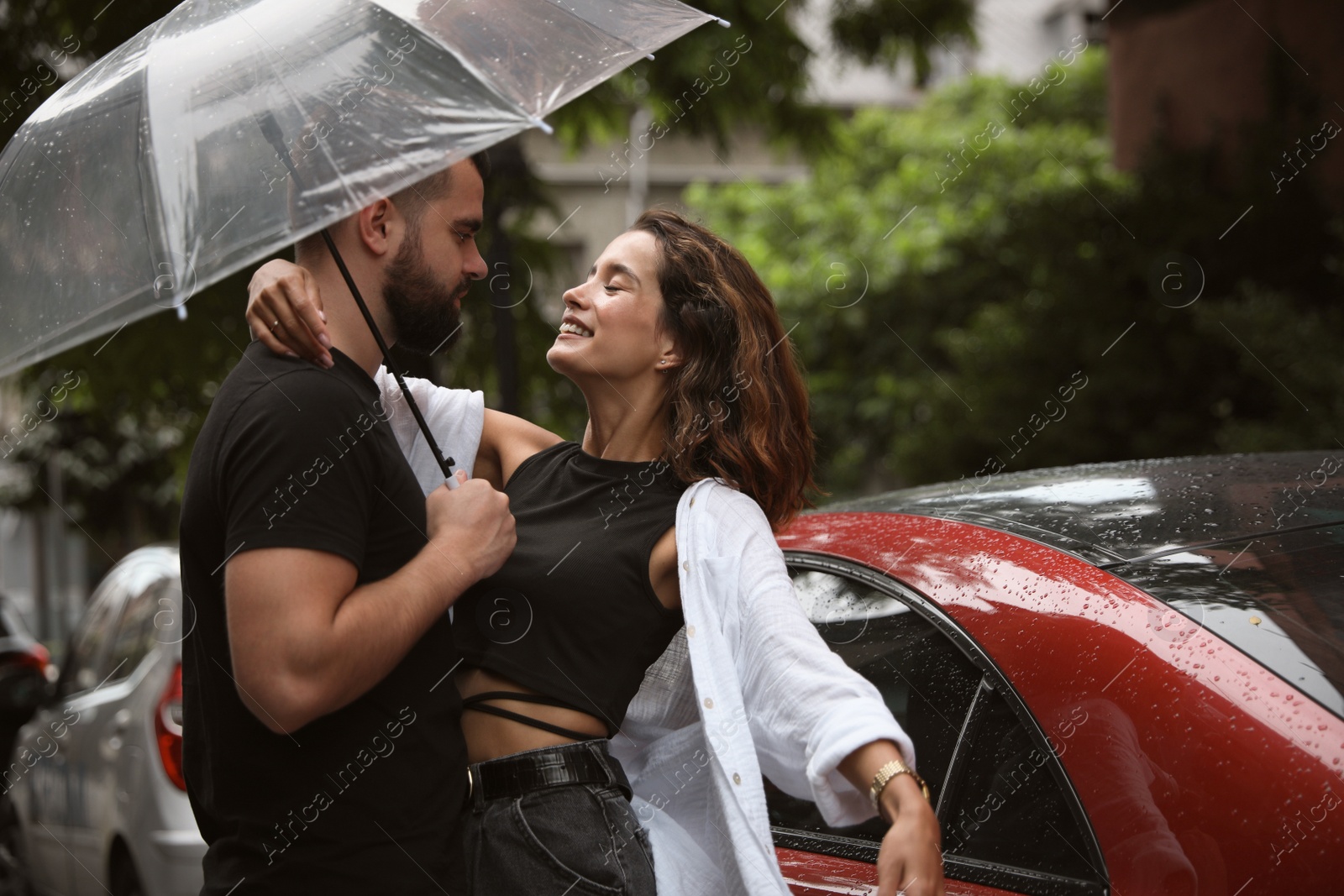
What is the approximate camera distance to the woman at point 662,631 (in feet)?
6.64

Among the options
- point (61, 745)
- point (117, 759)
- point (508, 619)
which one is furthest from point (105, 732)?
point (508, 619)

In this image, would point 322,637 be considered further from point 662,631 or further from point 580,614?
point 662,631

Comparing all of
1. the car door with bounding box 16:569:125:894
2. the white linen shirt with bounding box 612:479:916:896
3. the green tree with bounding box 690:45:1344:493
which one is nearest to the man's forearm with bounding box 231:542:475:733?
the white linen shirt with bounding box 612:479:916:896

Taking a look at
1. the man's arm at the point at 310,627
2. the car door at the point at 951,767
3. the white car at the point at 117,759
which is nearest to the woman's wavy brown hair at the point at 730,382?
the car door at the point at 951,767

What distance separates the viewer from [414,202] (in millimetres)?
2291

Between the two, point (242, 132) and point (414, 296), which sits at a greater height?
point (242, 132)

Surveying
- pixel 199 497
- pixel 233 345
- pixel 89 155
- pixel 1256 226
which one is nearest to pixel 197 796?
pixel 199 497

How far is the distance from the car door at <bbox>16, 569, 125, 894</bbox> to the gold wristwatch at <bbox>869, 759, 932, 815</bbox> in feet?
15.6

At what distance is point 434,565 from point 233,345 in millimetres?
5437

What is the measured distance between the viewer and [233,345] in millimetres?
7059

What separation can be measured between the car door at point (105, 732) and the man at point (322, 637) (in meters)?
3.40

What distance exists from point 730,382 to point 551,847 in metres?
0.88

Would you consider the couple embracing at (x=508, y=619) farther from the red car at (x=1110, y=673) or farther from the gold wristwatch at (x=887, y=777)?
the red car at (x=1110, y=673)

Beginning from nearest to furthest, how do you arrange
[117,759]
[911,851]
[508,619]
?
[911,851] → [508,619] → [117,759]
